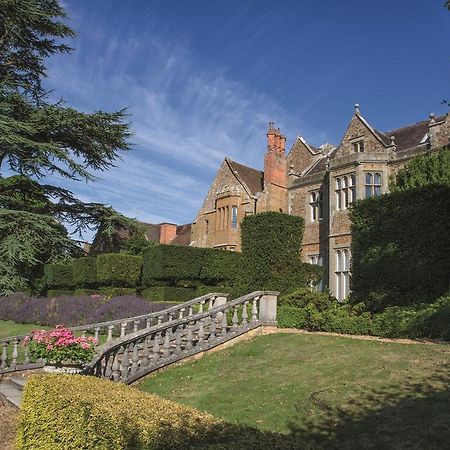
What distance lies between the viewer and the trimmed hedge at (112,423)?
3.62 metres

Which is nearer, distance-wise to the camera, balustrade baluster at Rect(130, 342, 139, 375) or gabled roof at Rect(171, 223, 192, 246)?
balustrade baluster at Rect(130, 342, 139, 375)

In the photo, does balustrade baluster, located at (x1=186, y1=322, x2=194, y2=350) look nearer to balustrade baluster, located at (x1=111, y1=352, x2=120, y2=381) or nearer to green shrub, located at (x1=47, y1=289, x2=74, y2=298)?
balustrade baluster, located at (x1=111, y1=352, x2=120, y2=381)

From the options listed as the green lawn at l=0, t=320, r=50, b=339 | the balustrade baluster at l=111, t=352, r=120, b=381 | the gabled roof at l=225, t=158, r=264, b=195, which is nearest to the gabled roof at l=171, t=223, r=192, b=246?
the gabled roof at l=225, t=158, r=264, b=195

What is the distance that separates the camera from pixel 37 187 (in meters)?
26.2

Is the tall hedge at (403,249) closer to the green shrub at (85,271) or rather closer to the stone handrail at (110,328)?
the stone handrail at (110,328)

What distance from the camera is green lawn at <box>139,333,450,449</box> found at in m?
6.10

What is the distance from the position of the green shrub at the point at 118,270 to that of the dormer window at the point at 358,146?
14018mm

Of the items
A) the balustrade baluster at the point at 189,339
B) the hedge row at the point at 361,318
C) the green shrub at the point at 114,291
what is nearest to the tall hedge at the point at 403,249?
the hedge row at the point at 361,318

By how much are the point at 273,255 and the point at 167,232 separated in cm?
3427

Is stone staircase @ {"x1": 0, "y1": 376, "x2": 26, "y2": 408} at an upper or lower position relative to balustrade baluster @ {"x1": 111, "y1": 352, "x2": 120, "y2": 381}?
lower

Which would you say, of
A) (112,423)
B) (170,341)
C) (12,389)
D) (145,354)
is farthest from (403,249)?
(112,423)

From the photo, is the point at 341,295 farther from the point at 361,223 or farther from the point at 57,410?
the point at 57,410

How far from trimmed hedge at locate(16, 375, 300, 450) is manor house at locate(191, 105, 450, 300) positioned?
2227cm

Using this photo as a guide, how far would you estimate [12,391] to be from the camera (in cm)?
962
